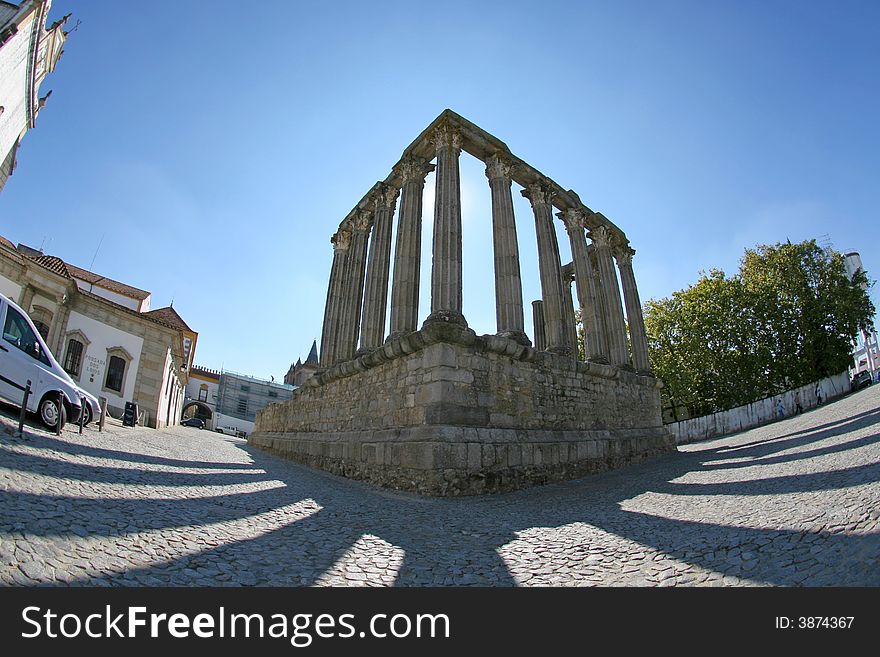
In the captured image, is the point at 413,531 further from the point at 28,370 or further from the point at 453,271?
the point at 28,370

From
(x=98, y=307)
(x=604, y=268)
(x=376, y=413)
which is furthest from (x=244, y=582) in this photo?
(x=98, y=307)

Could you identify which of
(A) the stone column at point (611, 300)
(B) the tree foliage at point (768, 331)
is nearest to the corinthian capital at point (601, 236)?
(A) the stone column at point (611, 300)

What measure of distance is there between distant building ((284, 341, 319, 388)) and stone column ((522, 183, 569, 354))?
48.1 metres

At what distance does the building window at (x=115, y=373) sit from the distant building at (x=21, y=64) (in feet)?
42.0

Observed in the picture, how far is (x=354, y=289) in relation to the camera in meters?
15.2

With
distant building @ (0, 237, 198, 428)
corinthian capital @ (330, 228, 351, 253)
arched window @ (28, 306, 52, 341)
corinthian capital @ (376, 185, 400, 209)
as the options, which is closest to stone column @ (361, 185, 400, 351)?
corinthian capital @ (376, 185, 400, 209)

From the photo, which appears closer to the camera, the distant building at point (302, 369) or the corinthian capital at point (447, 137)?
the corinthian capital at point (447, 137)

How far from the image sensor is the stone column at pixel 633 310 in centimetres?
1547

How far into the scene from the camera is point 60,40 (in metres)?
25.9

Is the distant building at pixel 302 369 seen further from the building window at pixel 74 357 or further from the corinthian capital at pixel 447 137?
the corinthian capital at pixel 447 137

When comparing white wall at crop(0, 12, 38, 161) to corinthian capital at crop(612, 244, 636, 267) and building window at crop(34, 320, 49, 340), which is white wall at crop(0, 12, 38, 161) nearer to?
building window at crop(34, 320, 49, 340)

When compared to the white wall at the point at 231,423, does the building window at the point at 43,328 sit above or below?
above

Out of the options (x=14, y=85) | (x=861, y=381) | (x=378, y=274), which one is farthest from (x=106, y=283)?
(x=861, y=381)
